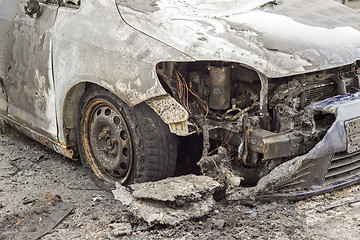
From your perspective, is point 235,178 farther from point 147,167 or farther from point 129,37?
point 129,37

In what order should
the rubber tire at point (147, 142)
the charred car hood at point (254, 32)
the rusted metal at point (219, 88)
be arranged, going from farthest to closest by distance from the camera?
1. the rubber tire at point (147, 142)
2. the rusted metal at point (219, 88)
3. the charred car hood at point (254, 32)

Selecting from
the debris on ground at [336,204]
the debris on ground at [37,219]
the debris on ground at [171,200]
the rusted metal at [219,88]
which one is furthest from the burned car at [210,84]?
the debris on ground at [37,219]

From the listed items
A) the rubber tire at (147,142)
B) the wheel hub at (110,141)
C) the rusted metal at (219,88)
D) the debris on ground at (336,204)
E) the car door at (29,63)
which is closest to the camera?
the debris on ground at (336,204)

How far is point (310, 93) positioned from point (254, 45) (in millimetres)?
645

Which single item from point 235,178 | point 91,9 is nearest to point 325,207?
point 235,178

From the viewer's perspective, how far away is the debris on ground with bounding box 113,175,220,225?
3.60 meters

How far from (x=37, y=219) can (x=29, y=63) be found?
1592mm

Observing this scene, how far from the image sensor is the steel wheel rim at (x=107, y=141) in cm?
426

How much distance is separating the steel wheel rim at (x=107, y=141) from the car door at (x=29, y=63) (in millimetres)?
391

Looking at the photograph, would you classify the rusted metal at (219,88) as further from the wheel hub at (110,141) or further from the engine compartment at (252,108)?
the wheel hub at (110,141)

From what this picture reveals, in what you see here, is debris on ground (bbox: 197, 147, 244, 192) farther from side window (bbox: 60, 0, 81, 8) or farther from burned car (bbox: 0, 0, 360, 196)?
side window (bbox: 60, 0, 81, 8)

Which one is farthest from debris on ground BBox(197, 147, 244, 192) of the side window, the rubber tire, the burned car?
the side window

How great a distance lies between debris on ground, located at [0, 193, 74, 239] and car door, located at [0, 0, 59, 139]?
84 centimetres

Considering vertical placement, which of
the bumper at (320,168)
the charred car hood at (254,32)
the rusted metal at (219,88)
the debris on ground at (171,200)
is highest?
the charred car hood at (254,32)
